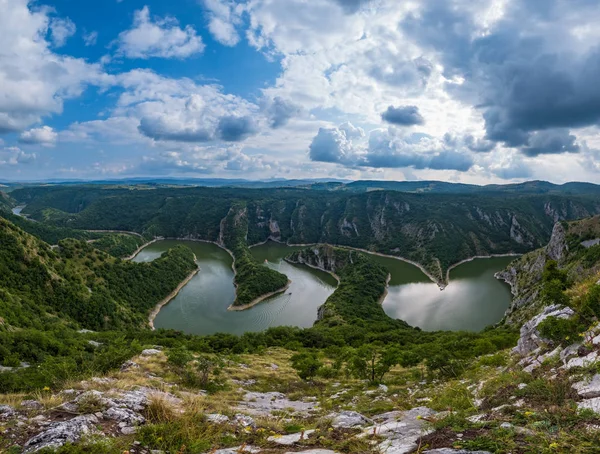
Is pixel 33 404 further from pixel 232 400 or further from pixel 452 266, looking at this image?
pixel 452 266

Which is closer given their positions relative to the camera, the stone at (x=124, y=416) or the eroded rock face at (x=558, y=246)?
the stone at (x=124, y=416)

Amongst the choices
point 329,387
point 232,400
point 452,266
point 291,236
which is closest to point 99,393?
point 232,400

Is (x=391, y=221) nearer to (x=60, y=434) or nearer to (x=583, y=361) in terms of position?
(x=583, y=361)

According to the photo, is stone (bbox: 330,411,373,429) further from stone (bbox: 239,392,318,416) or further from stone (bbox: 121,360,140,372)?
stone (bbox: 121,360,140,372)

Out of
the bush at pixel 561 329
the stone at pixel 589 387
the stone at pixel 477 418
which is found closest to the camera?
the stone at pixel 589 387

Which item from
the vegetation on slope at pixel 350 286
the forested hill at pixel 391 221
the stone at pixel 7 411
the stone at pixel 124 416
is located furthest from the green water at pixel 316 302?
the stone at pixel 124 416

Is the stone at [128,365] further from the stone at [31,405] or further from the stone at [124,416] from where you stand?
the stone at [124,416]

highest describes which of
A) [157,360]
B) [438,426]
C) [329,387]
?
[438,426]
